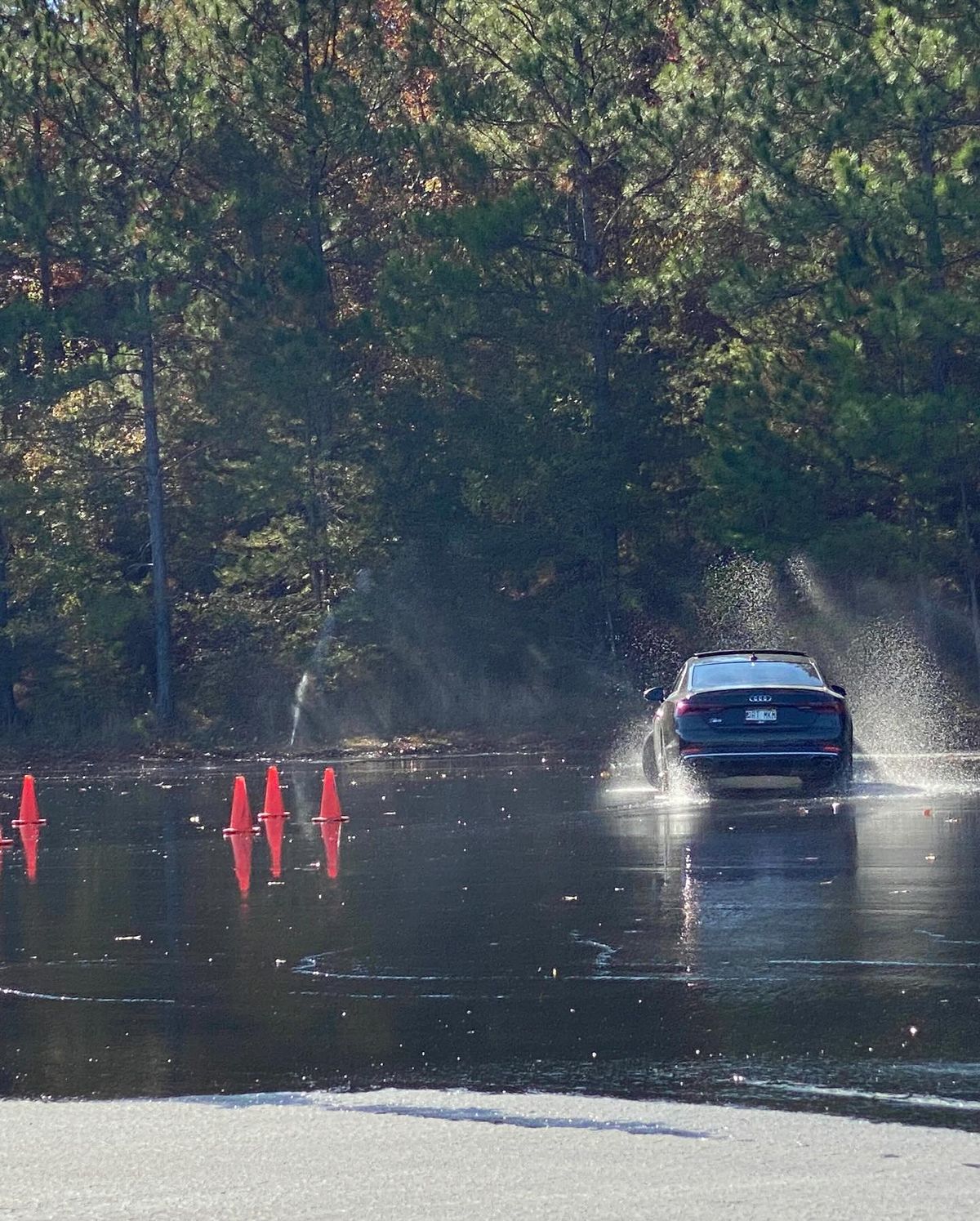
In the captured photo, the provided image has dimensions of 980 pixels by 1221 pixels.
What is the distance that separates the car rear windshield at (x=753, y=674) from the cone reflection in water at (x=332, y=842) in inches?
168

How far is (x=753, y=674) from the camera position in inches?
889

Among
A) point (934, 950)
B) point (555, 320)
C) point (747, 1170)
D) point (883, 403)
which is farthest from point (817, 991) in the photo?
point (555, 320)

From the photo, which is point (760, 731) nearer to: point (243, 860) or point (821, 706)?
point (821, 706)

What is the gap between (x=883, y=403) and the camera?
A: 1366 inches

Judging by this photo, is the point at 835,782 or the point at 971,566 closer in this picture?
the point at 835,782

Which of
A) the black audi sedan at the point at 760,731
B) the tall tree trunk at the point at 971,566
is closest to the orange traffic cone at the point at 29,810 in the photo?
the black audi sedan at the point at 760,731

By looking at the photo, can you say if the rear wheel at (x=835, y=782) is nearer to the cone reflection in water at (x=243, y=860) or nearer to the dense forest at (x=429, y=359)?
the cone reflection in water at (x=243, y=860)

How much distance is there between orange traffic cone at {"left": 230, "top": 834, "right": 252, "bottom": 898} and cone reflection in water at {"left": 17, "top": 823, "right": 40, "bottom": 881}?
64.7 inches

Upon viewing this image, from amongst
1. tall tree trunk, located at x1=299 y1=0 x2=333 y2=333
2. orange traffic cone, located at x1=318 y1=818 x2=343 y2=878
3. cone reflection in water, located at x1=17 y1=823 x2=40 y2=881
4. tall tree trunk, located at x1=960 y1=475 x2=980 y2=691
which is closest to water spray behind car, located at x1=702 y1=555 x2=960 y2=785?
tall tree trunk, located at x1=960 y1=475 x2=980 y2=691

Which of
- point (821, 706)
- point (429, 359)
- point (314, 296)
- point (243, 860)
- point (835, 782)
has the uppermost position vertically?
point (314, 296)

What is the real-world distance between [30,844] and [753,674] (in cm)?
793

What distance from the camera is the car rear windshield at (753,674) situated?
72.9 feet

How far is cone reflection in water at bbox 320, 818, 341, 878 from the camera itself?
1655cm

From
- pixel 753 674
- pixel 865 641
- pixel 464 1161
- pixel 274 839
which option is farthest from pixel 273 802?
pixel 865 641
